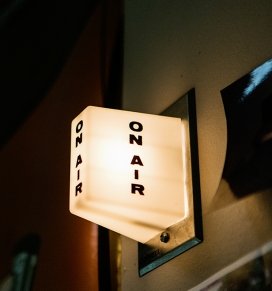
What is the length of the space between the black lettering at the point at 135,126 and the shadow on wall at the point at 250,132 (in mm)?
240

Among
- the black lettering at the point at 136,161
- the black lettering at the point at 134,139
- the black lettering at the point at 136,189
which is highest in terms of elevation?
the black lettering at the point at 134,139

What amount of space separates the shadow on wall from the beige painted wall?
1.5 inches

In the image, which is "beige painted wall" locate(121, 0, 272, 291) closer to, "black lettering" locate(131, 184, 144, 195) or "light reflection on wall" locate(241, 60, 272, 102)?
"light reflection on wall" locate(241, 60, 272, 102)

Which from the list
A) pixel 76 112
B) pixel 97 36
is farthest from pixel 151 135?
pixel 97 36

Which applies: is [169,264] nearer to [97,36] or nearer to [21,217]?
[21,217]

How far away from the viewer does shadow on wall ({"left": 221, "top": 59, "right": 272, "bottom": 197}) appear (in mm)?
1402

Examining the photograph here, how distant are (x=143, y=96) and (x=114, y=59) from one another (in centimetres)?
35

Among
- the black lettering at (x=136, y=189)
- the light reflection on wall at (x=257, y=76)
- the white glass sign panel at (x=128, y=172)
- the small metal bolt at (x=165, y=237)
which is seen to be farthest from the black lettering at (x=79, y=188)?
the light reflection on wall at (x=257, y=76)

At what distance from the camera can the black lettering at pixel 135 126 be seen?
1.65 metres

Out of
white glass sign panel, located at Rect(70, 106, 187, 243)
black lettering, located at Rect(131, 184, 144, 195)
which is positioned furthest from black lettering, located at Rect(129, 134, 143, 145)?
black lettering, located at Rect(131, 184, 144, 195)

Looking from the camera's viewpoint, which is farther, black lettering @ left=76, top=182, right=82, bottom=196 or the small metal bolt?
the small metal bolt

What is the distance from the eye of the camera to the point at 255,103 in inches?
58.2

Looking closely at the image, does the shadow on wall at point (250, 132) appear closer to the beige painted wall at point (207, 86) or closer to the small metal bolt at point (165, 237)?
the beige painted wall at point (207, 86)

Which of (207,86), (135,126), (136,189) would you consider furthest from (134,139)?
(207,86)
